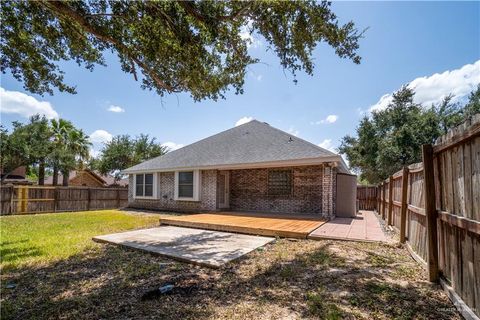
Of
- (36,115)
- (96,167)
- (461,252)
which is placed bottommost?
(461,252)

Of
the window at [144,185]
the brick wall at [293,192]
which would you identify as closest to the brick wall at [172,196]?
the window at [144,185]

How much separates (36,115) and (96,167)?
34.4 feet

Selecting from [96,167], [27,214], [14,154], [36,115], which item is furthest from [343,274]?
[96,167]

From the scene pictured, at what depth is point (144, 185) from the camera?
15453 mm

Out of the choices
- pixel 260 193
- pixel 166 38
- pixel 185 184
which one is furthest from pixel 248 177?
pixel 166 38

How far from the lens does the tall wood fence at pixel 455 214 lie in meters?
2.47

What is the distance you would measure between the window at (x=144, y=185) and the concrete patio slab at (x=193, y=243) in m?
7.55

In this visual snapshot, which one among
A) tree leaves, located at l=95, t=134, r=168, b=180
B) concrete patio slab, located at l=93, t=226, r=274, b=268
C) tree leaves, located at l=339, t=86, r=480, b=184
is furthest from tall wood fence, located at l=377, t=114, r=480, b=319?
tree leaves, located at l=95, t=134, r=168, b=180

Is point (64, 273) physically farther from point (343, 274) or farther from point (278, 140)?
point (278, 140)

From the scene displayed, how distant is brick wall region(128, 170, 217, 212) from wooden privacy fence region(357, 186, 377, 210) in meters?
9.87

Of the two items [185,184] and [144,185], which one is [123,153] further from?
[185,184]

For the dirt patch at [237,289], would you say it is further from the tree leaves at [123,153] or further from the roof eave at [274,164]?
the tree leaves at [123,153]

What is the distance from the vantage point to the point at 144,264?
15.6ft

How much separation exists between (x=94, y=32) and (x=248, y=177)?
9.05 meters
